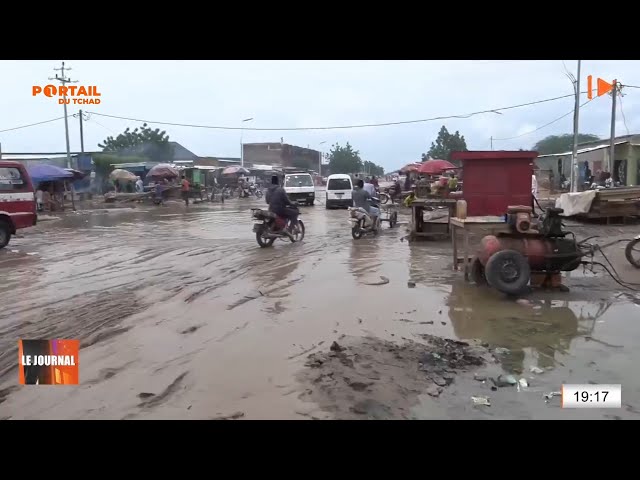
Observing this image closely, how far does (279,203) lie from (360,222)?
8.40ft

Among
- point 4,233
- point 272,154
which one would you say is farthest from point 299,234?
point 272,154

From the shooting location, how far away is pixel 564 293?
295 inches

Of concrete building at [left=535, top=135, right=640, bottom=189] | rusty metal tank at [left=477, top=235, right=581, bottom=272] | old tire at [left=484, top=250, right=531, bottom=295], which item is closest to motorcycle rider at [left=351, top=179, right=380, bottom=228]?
rusty metal tank at [left=477, top=235, right=581, bottom=272]

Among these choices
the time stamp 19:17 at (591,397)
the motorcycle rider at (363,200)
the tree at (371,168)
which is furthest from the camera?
the tree at (371,168)

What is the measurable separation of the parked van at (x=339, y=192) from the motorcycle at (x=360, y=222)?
40.7 ft

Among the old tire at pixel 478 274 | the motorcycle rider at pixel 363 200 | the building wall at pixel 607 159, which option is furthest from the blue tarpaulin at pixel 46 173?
the old tire at pixel 478 274

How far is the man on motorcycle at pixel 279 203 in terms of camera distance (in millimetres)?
12537

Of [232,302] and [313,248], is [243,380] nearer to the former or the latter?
[232,302]

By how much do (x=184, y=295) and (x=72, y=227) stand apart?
1299 centimetres

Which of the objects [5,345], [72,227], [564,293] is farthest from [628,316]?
[72,227]

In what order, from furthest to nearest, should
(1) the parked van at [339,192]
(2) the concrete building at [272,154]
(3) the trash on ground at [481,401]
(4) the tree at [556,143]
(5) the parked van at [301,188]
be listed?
(2) the concrete building at [272,154] → (4) the tree at [556,143] → (5) the parked van at [301,188] → (1) the parked van at [339,192] → (3) the trash on ground at [481,401]

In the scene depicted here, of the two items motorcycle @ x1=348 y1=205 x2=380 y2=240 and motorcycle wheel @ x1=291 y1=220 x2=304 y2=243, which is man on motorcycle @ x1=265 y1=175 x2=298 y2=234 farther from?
motorcycle @ x1=348 y1=205 x2=380 y2=240

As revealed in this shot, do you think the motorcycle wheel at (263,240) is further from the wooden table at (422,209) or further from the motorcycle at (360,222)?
the wooden table at (422,209)

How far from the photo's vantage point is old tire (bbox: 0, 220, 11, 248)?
13.1 meters
